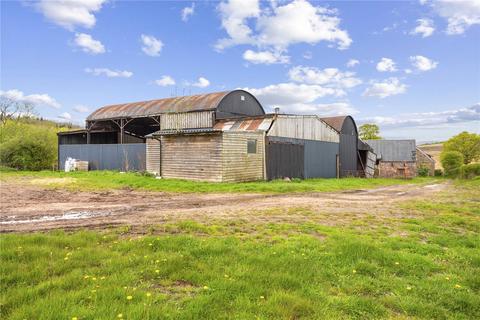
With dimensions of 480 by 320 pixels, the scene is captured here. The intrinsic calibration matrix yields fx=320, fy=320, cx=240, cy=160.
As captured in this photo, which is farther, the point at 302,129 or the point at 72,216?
the point at 302,129

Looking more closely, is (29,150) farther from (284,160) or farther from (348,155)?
(348,155)

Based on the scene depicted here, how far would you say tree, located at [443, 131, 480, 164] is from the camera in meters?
36.8

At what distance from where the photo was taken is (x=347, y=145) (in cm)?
2972

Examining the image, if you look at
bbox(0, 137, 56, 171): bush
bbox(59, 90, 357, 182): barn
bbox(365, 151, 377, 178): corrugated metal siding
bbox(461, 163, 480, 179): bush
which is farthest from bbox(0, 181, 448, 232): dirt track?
bbox(461, 163, 480, 179): bush

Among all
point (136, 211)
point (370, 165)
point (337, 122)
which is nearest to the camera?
point (136, 211)

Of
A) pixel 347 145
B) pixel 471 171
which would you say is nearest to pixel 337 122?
pixel 347 145

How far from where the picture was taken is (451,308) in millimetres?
3715

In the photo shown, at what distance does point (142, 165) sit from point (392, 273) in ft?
72.8

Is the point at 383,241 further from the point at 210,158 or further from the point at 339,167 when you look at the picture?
the point at 339,167

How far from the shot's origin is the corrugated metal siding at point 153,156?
2080 centimetres

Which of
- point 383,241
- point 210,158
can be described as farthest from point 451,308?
point 210,158

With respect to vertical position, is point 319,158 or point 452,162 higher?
point 319,158

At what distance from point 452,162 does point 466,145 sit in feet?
11.8

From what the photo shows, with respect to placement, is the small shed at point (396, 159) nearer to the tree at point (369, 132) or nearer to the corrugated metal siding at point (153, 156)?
the tree at point (369, 132)
